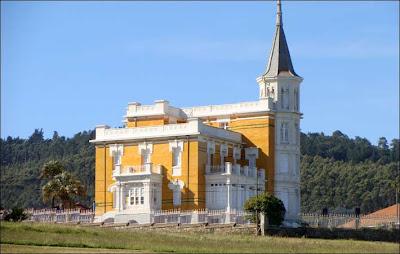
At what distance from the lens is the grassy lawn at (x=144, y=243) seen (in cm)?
5400

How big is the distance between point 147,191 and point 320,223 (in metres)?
13.4

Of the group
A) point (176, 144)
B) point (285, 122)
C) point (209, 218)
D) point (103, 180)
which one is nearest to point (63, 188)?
point (103, 180)

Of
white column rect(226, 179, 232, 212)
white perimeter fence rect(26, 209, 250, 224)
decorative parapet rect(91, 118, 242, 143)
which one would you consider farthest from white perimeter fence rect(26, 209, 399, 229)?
decorative parapet rect(91, 118, 242, 143)

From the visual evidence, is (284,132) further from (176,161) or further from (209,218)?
(209,218)

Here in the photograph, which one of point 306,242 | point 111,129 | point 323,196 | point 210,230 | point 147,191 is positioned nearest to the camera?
point 306,242

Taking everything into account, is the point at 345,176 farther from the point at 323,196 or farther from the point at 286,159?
the point at 286,159

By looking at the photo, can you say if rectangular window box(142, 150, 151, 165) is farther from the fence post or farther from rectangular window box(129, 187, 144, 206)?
the fence post

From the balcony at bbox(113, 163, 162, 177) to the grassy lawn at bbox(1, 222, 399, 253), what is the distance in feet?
60.4

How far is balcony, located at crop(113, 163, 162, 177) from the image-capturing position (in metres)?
84.6

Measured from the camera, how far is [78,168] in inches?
6201

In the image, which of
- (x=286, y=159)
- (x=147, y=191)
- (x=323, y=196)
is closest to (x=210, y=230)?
(x=147, y=191)

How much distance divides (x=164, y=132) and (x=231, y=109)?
7.31 m

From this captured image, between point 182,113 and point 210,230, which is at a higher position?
point 182,113

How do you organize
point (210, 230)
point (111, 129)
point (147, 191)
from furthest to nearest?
1. point (111, 129)
2. point (147, 191)
3. point (210, 230)
